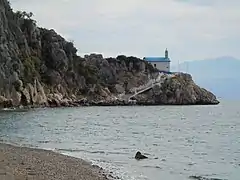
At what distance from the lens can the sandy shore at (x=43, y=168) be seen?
24.5 m

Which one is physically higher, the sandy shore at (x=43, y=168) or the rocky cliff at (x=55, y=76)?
the rocky cliff at (x=55, y=76)

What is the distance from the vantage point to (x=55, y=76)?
151 m

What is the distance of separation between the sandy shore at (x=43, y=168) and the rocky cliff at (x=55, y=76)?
8508 cm

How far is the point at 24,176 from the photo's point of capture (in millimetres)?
24062

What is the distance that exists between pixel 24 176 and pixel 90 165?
26.8ft

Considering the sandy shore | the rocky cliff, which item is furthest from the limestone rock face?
the sandy shore

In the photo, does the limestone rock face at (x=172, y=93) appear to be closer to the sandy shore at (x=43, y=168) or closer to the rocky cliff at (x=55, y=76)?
the rocky cliff at (x=55, y=76)

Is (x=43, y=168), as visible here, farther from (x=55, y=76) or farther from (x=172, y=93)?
(x=172, y=93)

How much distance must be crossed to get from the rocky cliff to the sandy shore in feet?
279

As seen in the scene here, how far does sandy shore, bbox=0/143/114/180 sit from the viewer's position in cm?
2452

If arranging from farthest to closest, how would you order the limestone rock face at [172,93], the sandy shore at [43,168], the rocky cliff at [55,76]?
A: the limestone rock face at [172,93] → the rocky cliff at [55,76] → the sandy shore at [43,168]

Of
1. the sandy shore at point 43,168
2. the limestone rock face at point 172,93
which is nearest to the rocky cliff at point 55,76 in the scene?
the limestone rock face at point 172,93

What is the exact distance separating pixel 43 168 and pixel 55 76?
12466 cm

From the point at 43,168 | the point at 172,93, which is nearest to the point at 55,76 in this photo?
the point at 172,93
